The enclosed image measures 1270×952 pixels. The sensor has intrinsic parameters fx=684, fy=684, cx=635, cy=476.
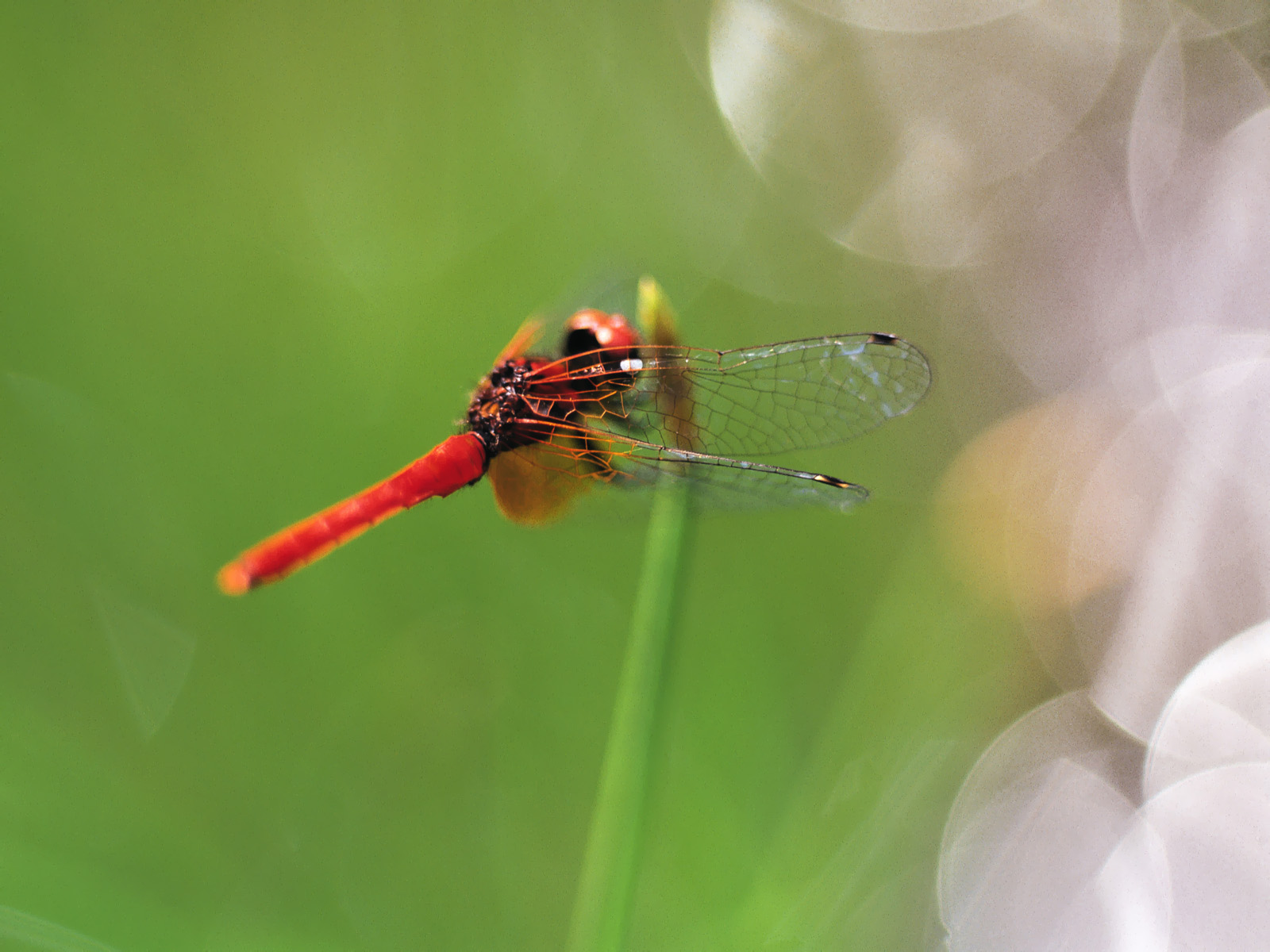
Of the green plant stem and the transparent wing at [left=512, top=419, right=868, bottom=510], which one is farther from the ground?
the transparent wing at [left=512, top=419, right=868, bottom=510]

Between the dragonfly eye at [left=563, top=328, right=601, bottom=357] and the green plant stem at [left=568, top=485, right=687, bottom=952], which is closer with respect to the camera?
the green plant stem at [left=568, top=485, right=687, bottom=952]

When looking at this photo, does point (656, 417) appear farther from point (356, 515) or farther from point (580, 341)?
point (356, 515)

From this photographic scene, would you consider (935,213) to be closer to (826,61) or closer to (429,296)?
(826,61)

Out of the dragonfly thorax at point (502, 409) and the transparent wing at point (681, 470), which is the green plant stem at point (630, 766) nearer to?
the transparent wing at point (681, 470)

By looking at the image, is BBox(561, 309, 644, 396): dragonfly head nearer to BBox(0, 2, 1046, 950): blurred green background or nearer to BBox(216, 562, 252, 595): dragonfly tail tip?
BBox(0, 2, 1046, 950): blurred green background

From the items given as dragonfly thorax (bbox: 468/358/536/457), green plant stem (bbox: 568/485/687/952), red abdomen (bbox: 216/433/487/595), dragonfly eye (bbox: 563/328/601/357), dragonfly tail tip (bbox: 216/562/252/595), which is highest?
dragonfly eye (bbox: 563/328/601/357)

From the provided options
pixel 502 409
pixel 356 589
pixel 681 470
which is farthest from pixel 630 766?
pixel 356 589

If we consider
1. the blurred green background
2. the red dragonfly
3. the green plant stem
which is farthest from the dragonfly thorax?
the green plant stem

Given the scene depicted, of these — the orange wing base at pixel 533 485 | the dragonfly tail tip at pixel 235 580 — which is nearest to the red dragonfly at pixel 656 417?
the orange wing base at pixel 533 485
